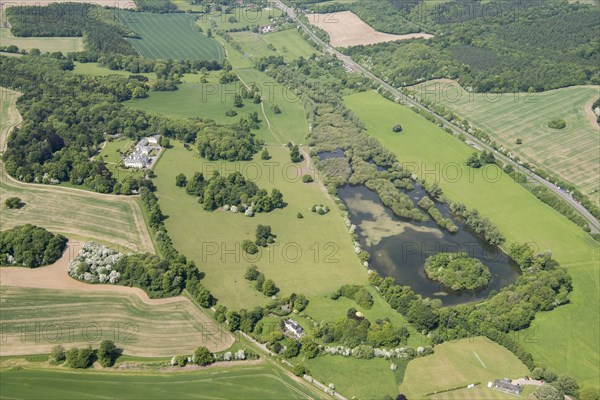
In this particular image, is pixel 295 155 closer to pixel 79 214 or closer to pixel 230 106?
pixel 230 106

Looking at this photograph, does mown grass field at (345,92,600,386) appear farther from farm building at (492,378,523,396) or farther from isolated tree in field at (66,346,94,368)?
isolated tree in field at (66,346,94,368)

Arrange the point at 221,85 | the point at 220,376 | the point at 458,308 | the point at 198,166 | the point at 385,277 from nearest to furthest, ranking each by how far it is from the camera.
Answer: the point at 220,376
the point at 458,308
the point at 385,277
the point at 198,166
the point at 221,85

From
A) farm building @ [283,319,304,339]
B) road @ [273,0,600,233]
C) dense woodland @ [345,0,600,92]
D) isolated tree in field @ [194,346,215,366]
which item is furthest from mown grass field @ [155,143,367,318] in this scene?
dense woodland @ [345,0,600,92]

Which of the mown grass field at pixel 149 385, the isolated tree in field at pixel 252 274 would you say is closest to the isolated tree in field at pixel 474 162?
the isolated tree in field at pixel 252 274

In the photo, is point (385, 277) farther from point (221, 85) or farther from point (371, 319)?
point (221, 85)

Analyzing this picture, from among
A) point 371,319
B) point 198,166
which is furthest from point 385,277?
point 198,166

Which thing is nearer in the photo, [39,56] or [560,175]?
[560,175]
